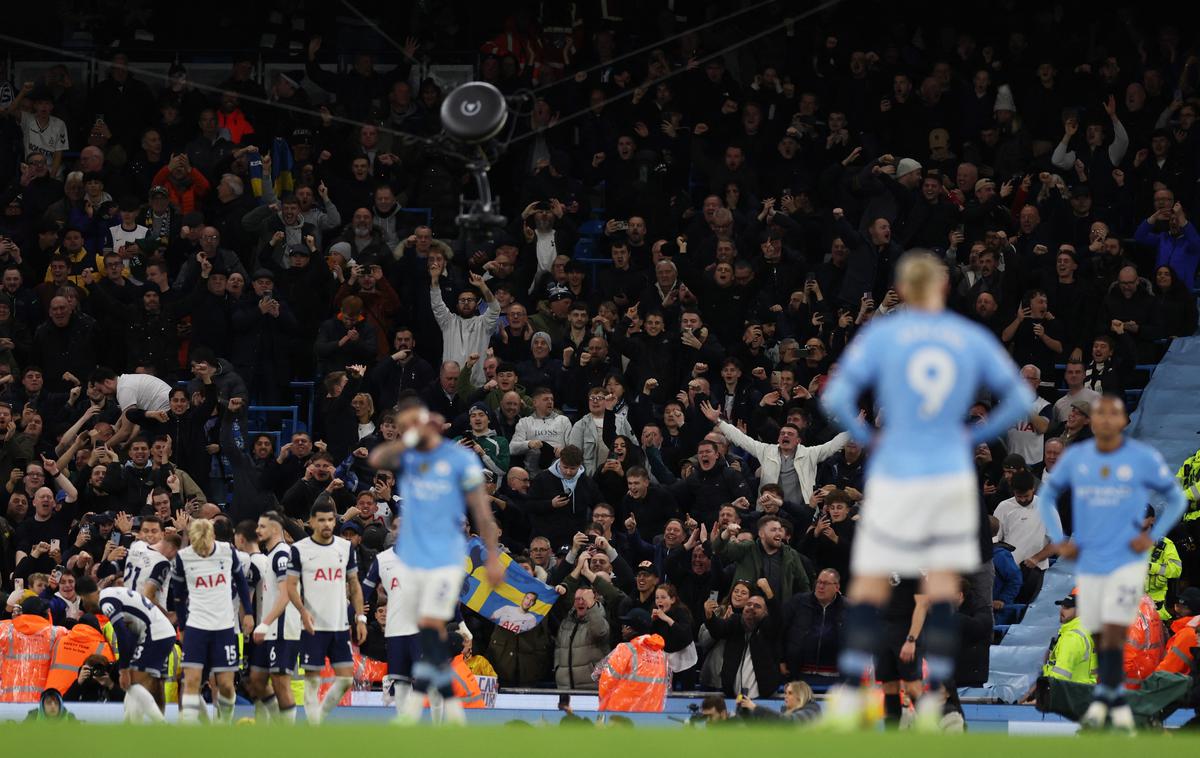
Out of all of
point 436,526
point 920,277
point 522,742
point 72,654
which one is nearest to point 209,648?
point 72,654

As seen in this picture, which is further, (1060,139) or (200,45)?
(200,45)

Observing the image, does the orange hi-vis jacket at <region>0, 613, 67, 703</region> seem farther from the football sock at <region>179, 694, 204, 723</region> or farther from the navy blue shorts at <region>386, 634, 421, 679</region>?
the navy blue shorts at <region>386, 634, 421, 679</region>

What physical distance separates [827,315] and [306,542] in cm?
819

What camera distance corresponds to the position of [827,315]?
76.7ft

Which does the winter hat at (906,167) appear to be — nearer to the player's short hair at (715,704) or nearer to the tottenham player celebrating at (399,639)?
the tottenham player celebrating at (399,639)

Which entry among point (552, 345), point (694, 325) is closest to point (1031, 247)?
point (694, 325)

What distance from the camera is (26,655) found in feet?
64.0

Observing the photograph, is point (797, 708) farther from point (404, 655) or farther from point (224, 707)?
point (224, 707)

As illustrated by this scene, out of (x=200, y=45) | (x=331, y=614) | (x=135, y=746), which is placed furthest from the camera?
(x=200, y=45)

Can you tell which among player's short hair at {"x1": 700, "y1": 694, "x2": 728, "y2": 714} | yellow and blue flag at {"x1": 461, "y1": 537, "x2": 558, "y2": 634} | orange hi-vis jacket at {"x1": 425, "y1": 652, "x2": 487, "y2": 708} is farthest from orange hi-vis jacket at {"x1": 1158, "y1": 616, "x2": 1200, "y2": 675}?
orange hi-vis jacket at {"x1": 425, "y1": 652, "x2": 487, "y2": 708}

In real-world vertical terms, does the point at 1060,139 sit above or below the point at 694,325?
above

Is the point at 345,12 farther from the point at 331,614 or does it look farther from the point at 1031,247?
the point at 331,614

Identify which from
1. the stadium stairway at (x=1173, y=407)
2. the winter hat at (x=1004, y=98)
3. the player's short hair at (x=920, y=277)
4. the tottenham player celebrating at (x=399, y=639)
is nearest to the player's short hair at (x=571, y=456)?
the tottenham player celebrating at (x=399, y=639)

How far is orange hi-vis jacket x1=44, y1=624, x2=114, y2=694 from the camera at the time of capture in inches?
765
